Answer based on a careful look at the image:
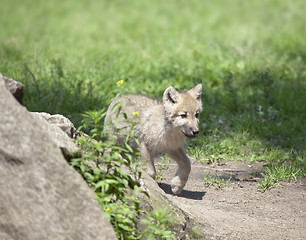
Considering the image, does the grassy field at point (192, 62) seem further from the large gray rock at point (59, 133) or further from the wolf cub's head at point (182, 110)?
the wolf cub's head at point (182, 110)

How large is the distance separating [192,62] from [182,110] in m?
4.98

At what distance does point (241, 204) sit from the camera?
5852 millimetres

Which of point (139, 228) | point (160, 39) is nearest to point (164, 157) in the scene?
point (139, 228)

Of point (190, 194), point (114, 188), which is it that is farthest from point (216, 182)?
point (114, 188)

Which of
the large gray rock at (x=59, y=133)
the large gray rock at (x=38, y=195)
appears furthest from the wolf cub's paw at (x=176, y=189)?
the large gray rock at (x=38, y=195)

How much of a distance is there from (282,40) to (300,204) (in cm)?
766

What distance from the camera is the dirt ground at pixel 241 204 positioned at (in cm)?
494

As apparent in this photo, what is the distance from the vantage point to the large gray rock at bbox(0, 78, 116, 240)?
3.51 metres

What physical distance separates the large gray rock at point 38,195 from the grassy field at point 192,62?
102 cm

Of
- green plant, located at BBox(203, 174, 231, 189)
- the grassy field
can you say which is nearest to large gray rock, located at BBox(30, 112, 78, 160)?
the grassy field

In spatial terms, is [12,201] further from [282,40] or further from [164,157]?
[282,40]

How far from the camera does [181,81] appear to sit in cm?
991

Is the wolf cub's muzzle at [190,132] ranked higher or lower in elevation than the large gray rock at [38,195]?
lower

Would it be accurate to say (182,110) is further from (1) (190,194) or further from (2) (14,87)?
(2) (14,87)
